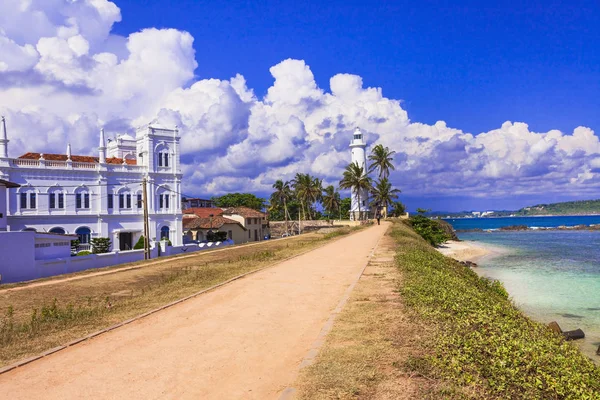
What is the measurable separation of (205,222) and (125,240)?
10.2 metres

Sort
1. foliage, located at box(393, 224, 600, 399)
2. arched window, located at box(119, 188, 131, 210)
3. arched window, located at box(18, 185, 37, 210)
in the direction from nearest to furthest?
foliage, located at box(393, 224, 600, 399)
arched window, located at box(18, 185, 37, 210)
arched window, located at box(119, 188, 131, 210)

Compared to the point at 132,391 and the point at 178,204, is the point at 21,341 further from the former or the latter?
the point at 178,204

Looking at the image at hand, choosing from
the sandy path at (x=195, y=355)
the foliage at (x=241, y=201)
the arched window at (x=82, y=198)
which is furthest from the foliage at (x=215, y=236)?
the sandy path at (x=195, y=355)

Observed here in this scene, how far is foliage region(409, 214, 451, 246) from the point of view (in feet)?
182

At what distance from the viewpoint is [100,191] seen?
143 ft

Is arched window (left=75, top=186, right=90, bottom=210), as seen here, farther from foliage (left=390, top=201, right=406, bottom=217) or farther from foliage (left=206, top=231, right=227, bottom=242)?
foliage (left=390, top=201, right=406, bottom=217)

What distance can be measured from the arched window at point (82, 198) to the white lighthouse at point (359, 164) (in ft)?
120

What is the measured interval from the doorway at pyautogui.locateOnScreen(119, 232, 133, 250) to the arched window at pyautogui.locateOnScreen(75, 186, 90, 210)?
4201 mm

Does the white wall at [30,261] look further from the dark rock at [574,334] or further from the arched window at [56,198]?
the dark rock at [574,334]

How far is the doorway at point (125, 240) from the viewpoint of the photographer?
45.1m

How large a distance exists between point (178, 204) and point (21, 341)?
40359mm

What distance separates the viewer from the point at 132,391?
6156mm

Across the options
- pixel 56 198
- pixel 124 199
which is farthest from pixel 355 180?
pixel 56 198

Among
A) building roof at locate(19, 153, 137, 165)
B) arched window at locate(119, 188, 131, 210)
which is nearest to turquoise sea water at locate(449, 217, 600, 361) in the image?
arched window at locate(119, 188, 131, 210)
